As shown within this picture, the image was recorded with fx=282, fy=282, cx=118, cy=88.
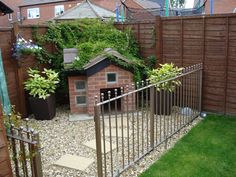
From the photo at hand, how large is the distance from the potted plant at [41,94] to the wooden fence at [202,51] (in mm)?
230

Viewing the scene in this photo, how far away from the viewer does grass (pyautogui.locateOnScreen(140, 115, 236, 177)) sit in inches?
148

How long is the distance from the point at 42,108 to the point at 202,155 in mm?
3461

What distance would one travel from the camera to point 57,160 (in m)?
4.16

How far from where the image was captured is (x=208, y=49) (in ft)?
19.5

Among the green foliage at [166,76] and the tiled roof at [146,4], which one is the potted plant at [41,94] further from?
the tiled roof at [146,4]

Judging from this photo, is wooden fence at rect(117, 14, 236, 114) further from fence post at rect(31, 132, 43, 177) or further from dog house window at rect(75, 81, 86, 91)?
fence post at rect(31, 132, 43, 177)

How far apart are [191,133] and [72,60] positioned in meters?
3.04

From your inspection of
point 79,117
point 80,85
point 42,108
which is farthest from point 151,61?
point 42,108

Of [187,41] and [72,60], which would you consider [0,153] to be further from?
[187,41]

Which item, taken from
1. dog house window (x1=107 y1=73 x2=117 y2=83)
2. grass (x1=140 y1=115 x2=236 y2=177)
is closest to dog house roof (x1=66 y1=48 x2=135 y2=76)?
dog house window (x1=107 y1=73 x2=117 y2=83)

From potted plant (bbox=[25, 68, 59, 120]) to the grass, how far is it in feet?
9.62

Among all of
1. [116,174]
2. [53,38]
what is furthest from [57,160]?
[53,38]

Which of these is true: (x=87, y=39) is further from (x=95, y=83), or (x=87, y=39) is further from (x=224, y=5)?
(x=224, y=5)

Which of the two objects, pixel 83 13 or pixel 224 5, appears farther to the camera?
pixel 224 5
